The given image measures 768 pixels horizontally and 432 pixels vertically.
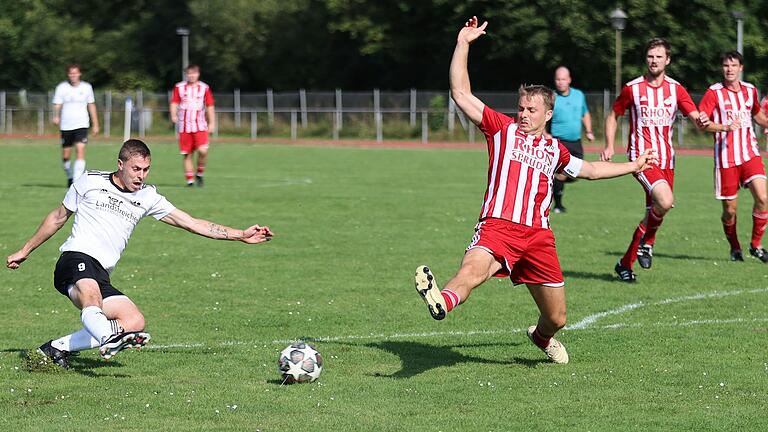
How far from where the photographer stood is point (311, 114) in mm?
55312

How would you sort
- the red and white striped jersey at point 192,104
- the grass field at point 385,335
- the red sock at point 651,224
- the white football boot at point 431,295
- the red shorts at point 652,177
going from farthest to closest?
1. the red and white striped jersey at point 192,104
2. the red sock at point 651,224
3. the red shorts at point 652,177
4. the white football boot at point 431,295
5. the grass field at point 385,335

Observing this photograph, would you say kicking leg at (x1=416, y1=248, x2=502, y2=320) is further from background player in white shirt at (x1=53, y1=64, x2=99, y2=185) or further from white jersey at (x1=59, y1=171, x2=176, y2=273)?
background player in white shirt at (x1=53, y1=64, x2=99, y2=185)

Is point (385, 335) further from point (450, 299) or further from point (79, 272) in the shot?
point (79, 272)

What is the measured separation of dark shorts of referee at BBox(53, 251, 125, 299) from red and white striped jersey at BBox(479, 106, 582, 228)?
2551 millimetres

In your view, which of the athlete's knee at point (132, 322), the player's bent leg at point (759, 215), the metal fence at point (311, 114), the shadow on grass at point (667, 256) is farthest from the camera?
the metal fence at point (311, 114)

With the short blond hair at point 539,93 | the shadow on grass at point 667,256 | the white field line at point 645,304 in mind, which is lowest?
the shadow on grass at point 667,256

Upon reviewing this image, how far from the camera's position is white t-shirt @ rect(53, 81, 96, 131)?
23.6 m

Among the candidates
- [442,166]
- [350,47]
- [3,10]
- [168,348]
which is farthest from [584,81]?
[168,348]

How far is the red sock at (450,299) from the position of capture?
7.14m

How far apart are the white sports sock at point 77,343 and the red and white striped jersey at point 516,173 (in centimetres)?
271

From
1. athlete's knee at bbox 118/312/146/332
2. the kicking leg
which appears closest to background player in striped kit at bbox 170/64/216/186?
athlete's knee at bbox 118/312/146/332

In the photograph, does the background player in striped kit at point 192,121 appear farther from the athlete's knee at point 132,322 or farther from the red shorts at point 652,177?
the athlete's knee at point 132,322

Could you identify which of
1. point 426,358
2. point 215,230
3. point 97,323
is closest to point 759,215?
point 426,358

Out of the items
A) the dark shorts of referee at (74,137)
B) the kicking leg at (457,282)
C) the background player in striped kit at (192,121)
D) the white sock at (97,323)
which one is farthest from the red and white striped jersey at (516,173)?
the dark shorts of referee at (74,137)
